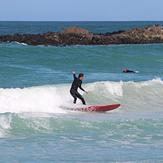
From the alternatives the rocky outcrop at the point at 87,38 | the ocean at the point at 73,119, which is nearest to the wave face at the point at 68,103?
the ocean at the point at 73,119

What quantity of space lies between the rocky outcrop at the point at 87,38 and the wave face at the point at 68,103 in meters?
31.4

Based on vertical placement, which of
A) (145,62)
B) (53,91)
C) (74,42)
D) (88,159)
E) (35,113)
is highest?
(74,42)

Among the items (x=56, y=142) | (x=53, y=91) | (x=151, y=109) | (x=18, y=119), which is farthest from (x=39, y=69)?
(x=56, y=142)

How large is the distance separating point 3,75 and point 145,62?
665 inches

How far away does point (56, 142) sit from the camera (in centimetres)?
1409

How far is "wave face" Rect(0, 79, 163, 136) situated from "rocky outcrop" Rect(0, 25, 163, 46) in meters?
31.4

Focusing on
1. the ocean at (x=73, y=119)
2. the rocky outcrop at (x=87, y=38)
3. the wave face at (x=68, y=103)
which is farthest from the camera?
the rocky outcrop at (x=87, y=38)

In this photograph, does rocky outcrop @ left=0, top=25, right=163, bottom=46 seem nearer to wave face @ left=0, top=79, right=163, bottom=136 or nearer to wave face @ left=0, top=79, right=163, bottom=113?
wave face @ left=0, top=79, right=163, bottom=113

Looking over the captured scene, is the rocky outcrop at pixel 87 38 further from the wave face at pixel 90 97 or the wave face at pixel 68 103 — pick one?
the wave face at pixel 68 103

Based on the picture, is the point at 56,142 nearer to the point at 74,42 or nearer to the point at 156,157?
the point at 156,157

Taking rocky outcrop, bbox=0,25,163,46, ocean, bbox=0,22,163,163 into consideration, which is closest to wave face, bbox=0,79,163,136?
ocean, bbox=0,22,163,163

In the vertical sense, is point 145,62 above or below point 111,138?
above

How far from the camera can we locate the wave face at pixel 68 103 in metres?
16.6

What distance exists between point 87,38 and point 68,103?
4066 cm
